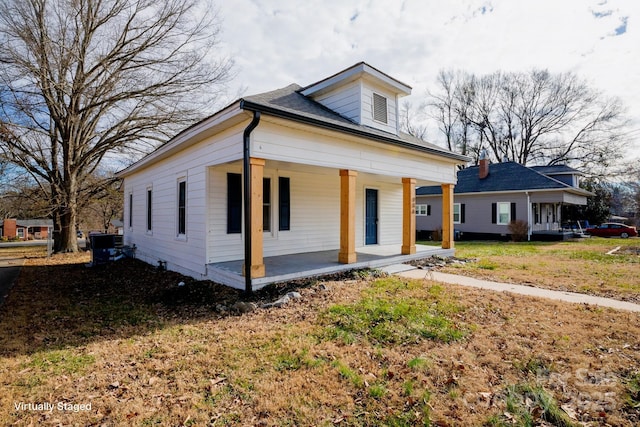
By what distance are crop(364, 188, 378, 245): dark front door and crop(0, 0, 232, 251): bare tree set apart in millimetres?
8224

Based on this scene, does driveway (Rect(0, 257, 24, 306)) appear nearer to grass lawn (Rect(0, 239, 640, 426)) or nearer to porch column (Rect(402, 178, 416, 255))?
grass lawn (Rect(0, 239, 640, 426))

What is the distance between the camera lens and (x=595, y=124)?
3006 centimetres

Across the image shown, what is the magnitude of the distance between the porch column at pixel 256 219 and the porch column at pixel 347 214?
2267 mm

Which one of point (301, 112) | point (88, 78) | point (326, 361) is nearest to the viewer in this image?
point (326, 361)

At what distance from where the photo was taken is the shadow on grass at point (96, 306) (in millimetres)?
4605

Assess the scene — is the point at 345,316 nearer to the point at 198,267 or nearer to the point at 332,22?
the point at 198,267

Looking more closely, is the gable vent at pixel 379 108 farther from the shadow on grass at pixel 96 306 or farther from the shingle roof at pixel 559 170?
the shingle roof at pixel 559 170

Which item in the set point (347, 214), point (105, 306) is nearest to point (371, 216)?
point (347, 214)

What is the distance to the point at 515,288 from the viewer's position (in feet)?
22.2

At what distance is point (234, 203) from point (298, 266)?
2332mm

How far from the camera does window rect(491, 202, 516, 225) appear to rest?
20266 mm

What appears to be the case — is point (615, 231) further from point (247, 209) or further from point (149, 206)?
point (149, 206)

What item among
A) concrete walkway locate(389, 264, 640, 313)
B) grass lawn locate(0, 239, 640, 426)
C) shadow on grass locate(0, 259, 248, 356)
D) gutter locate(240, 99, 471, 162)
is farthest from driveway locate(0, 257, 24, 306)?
concrete walkway locate(389, 264, 640, 313)

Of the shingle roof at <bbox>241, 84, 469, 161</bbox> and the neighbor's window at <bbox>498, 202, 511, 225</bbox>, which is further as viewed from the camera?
the neighbor's window at <bbox>498, 202, 511, 225</bbox>
